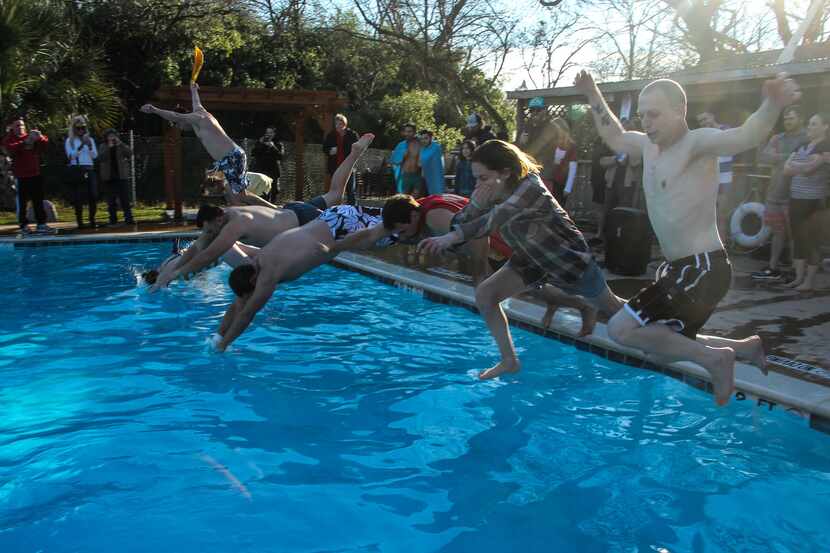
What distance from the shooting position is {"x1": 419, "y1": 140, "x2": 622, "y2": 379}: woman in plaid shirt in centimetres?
446

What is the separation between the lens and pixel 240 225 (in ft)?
20.0

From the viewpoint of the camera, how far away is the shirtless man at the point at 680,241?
11.9 feet

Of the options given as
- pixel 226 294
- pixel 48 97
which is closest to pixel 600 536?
pixel 226 294

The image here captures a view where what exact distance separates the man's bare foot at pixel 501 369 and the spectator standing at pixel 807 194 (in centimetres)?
376

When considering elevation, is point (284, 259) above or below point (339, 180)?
below

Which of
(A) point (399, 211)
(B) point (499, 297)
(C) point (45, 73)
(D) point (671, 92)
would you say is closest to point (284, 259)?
(A) point (399, 211)

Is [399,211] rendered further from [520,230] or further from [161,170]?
[161,170]

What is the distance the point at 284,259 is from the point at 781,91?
3.43 metres

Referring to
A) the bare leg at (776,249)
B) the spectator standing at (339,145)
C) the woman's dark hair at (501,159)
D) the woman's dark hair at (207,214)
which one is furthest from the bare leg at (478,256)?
the spectator standing at (339,145)

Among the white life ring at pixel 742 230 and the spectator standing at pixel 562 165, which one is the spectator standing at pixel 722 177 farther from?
the spectator standing at pixel 562 165

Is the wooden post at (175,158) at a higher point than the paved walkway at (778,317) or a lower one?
higher

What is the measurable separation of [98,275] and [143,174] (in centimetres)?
1051

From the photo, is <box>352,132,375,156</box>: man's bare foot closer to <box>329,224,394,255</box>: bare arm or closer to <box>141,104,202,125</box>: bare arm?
<box>329,224,394,255</box>: bare arm

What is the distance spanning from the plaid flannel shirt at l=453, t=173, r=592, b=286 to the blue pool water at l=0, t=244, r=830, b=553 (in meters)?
0.91
